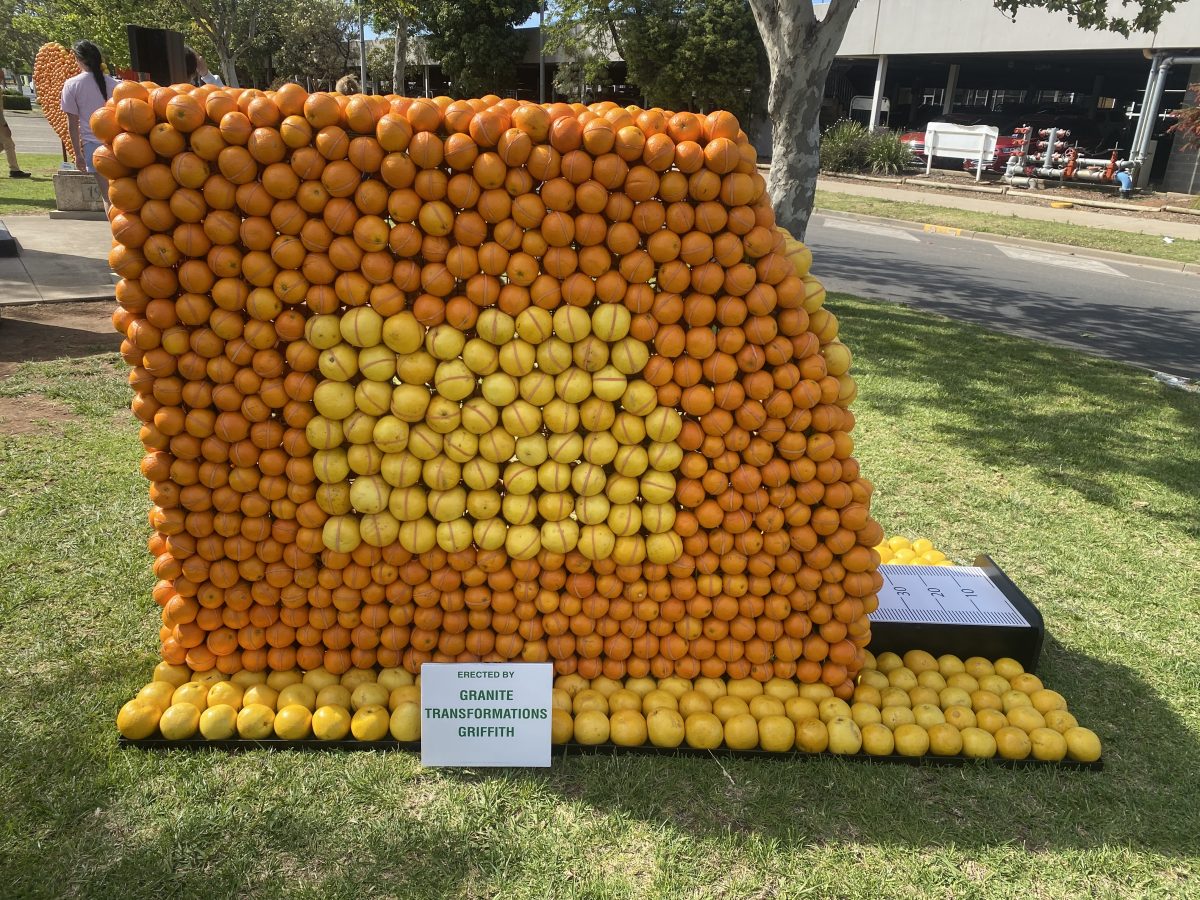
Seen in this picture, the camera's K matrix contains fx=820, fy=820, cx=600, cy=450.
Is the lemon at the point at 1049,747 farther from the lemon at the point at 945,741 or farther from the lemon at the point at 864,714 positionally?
the lemon at the point at 864,714

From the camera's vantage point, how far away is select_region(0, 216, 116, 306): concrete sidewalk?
7.83 m

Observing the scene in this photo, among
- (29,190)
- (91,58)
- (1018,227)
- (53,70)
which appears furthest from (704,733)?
(29,190)

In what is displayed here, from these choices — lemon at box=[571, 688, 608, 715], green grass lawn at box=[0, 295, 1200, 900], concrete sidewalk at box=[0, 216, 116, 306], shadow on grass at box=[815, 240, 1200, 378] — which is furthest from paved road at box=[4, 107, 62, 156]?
lemon at box=[571, 688, 608, 715]

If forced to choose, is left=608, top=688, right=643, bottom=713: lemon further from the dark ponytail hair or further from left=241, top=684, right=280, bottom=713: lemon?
the dark ponytail hair

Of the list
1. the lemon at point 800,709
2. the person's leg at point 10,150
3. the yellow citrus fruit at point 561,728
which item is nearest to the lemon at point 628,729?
the yellow citrus fruit at point 561,728

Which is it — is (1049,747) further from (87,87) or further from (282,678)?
(87,87)

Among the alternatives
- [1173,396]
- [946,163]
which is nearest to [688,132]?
[1173,396]

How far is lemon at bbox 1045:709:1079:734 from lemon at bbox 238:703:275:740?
2.67m

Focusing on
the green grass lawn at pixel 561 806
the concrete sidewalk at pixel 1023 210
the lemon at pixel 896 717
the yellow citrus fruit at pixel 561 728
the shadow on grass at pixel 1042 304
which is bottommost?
the green grass lawn at pixel 561 806

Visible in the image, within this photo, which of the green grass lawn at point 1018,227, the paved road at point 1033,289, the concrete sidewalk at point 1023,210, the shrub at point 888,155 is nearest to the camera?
the paved road at point 1033,289

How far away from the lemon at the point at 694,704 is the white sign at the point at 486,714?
0.50 metres

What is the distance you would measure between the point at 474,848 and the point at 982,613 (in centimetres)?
215

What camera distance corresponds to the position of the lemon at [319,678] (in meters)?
2.91

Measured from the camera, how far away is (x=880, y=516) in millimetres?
4566
